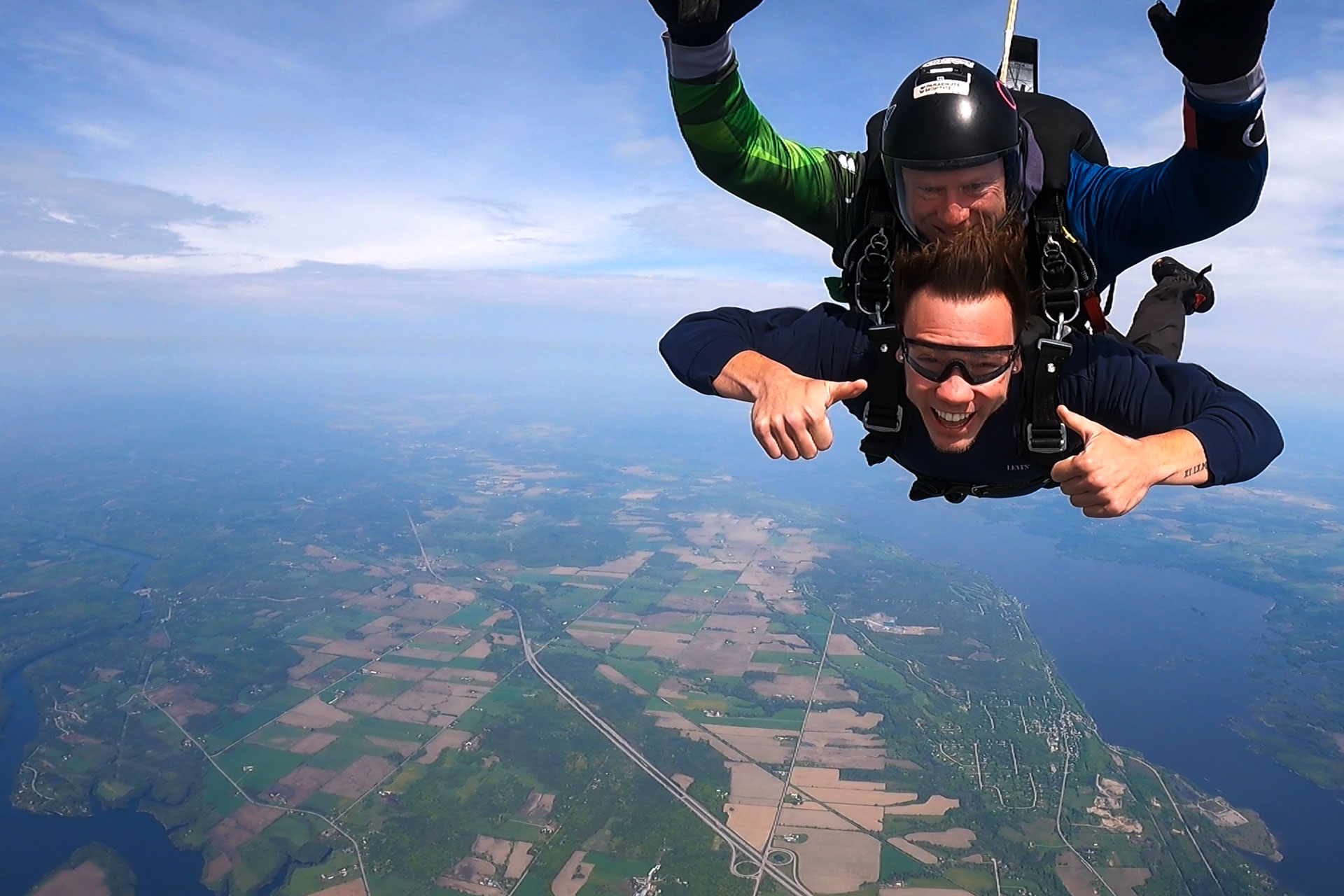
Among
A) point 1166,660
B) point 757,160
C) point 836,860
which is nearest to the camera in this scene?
point 757,160

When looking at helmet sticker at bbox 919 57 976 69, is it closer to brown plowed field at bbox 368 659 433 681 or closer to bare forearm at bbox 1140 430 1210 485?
bare forearm at bbox 1140 430 1210 485

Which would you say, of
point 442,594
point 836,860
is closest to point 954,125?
Answer: point 836,860

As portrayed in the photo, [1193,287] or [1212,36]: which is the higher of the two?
[1212,36]

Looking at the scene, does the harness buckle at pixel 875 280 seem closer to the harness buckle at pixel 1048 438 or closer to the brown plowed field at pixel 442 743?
the harness buckle at pixel 1048 438

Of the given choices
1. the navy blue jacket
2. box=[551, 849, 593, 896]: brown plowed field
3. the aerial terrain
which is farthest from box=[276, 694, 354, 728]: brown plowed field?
the navy blue jacket

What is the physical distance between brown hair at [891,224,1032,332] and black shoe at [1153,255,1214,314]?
148 cm

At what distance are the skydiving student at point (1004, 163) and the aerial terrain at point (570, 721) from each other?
20.5 m

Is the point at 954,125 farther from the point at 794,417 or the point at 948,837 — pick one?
the point at 948,837

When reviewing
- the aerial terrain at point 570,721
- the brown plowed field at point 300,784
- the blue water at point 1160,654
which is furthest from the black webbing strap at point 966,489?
the blue water at point 1160,654

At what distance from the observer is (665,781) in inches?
925

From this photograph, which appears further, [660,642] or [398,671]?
[660,642]

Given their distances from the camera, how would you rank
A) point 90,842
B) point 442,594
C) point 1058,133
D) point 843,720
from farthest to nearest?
point 442,594 < point 843,720 < point 90,842 < point 1058,133

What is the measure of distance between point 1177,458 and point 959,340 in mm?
610

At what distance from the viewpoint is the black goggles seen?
202cm
